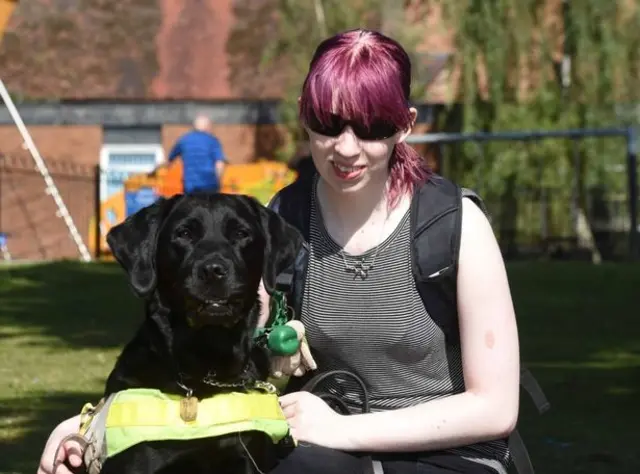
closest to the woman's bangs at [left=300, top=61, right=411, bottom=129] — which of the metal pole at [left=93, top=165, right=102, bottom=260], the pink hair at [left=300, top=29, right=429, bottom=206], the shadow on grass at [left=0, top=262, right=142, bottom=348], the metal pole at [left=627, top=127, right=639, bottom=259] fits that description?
the pink hair at [left=300, top=29, right=429, bottom=206]

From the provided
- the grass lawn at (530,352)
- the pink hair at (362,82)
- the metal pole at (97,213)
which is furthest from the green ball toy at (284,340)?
the metal pole at (97,213)

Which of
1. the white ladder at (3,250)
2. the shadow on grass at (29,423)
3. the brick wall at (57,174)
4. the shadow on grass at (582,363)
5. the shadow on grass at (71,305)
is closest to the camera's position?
the shadow on grass at (29,423)

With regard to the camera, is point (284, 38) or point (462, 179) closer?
point (462, 179)

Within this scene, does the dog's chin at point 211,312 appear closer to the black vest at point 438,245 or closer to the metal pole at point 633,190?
the black vest at point 438,245

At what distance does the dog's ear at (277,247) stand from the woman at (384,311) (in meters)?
0.07

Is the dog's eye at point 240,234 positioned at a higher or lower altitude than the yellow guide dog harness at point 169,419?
higher

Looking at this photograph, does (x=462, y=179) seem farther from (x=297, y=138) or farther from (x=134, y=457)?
(x=134, y=457)

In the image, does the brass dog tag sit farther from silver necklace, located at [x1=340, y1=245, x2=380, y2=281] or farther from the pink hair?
the pink hair

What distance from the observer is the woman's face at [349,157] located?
4.11 meters

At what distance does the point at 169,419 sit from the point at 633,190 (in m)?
16.3

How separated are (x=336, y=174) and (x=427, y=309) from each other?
47 centimetres

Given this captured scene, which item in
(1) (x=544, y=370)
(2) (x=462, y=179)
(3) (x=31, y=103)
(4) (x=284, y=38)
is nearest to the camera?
(1) (x=544, y=370)

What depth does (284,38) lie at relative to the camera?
26.8 metres

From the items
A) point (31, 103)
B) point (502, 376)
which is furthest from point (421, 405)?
point (31, 103)
